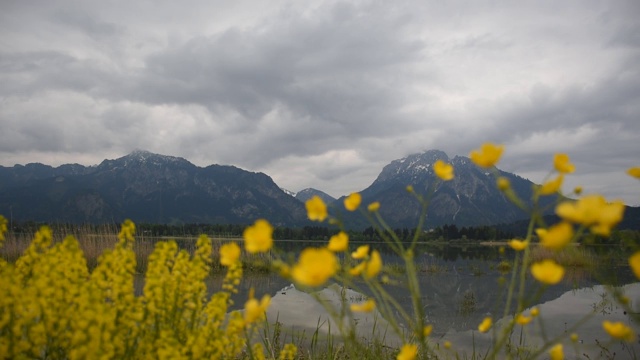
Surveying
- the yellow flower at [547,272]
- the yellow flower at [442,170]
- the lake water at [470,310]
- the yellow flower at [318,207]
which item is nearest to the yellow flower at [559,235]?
the yellow flower at [547,272]

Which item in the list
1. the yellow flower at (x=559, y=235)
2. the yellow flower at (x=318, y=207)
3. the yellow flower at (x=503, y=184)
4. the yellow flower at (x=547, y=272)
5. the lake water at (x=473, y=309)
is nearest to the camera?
the yellow flower at (x=559, y=235)

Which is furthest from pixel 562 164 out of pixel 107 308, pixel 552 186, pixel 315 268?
pixel 107 308

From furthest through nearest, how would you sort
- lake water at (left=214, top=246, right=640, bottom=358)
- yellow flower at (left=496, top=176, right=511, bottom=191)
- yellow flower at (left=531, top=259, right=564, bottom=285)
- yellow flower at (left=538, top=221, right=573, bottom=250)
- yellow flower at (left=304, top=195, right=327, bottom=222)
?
lake water at (left=214, top=246, right=640, bottom=358), yellow flower at (left=304, top=195, right=327, bottom=222), yellow flower at (left=496, top=176, right=511, bottom=191), yellow flower at (left=531, top=259, right=564, bottom=285), yellow flower at (left=538, top=221, right=573, bottom=250)

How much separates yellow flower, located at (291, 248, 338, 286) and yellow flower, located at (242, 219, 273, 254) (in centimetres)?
25

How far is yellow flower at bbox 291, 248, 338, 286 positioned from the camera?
0.94 m

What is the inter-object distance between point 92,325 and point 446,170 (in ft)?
4.71

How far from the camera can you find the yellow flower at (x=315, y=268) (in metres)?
0.94

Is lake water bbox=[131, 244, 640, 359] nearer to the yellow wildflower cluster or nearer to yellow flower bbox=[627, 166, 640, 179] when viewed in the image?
the yellow wildflower cluster

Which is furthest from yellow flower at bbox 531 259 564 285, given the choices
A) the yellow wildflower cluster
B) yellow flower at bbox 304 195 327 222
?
the yellow wildflower cluster

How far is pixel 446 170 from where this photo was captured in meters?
1.62

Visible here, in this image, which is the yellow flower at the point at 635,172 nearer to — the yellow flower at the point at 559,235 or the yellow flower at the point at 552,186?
the yellow flower at the point at 552,186

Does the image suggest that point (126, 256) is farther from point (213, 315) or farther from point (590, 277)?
point (590, 277)

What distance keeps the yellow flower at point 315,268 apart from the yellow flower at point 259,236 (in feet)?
0.84

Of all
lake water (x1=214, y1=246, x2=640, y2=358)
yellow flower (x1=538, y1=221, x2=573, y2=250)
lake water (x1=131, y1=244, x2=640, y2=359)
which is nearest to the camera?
yellow flower (x1=538, y1=221, x2=573, y2=250)
